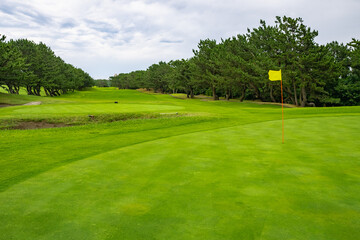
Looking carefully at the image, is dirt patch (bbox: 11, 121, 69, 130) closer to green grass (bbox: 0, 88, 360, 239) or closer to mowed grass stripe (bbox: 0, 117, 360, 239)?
green grass (bbox: 0, 88, 360, 239)

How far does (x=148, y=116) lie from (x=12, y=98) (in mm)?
33187

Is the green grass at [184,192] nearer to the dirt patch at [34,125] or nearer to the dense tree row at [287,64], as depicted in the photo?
the dirt patch at [34,125]

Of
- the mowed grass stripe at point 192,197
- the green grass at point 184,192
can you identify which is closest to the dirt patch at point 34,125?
the green grass at point 184,192

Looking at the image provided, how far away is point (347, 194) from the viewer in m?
4.32

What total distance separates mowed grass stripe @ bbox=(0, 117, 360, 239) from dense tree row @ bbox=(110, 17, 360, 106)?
34.3m

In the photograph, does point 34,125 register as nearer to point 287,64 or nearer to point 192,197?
point 192,197

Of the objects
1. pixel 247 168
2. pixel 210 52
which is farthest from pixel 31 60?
pixel 247 168

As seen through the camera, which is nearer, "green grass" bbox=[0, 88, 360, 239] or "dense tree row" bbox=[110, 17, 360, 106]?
"green grass" bbox=[0, 88, 360, 239]

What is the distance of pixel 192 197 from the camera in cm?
424

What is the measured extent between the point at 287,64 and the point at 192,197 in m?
43.2

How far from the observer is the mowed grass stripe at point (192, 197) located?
128 inches

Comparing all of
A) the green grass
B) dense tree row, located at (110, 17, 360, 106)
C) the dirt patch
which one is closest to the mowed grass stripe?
the green grass

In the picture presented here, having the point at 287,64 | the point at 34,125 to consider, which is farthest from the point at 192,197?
the point at 287,64

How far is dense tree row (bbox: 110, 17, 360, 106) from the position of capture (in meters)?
37.7
